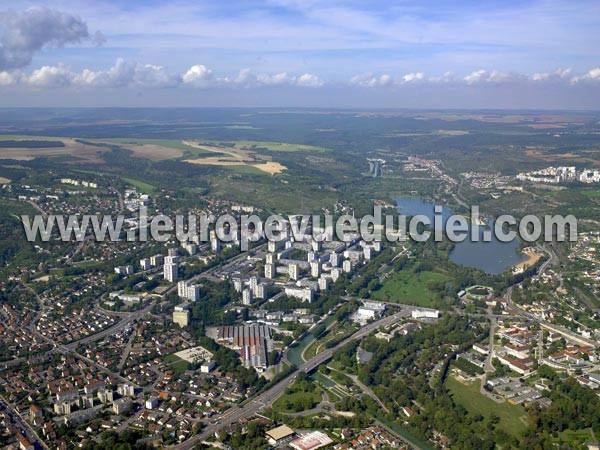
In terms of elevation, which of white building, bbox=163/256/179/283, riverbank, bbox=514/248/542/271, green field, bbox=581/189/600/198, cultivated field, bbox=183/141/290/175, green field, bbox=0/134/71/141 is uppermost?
green field, bbox=0/134/71/141

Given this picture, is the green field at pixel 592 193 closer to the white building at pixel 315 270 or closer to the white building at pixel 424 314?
the white building at pixel 315 270

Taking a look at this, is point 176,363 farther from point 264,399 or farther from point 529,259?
point 529,259

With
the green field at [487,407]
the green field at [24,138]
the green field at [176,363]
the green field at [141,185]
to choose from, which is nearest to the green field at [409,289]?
the green field at [487,407]

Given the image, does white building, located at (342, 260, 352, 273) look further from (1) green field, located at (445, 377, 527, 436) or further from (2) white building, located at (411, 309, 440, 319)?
(1) green field, located at (445, 377, 527, 436)

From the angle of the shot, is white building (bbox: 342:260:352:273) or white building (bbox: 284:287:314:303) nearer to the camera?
white building (bbox: 284:287:314:303)

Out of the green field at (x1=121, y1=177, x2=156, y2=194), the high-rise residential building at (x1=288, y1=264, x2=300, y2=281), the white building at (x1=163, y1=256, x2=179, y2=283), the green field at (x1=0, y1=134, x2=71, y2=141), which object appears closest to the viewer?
the white building at (x1=163, y1=256, x2=179, y2=283)

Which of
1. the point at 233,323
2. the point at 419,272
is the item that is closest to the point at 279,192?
the point at 419,272

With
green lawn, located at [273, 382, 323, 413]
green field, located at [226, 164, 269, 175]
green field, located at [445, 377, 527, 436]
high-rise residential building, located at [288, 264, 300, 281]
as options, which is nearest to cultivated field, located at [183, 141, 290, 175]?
green field, located at [226, 164, 269, 175]
